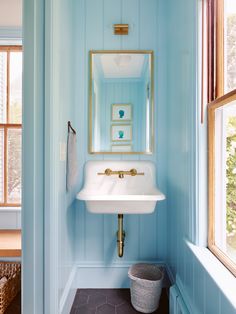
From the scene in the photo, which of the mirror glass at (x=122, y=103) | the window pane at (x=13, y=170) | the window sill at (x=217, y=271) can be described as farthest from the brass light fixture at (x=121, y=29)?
the window sill at (x=217, y=271)

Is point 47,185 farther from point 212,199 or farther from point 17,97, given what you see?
point 17,97

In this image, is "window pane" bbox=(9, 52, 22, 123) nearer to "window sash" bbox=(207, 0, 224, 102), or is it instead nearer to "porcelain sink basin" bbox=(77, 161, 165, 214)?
"porcelain sink basin" bbox=(77, 161, 165, 214)

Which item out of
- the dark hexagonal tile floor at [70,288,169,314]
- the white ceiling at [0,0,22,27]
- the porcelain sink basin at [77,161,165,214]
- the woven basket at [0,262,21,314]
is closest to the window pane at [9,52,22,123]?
the white ceiling at [0,0,22,27]

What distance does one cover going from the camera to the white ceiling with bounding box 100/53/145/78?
1.93 meters

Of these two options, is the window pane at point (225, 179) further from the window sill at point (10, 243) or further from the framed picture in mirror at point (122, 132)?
the window sill at point (10, 243)

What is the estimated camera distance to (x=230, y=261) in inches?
39.2

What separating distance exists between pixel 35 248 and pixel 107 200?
0.50 meters

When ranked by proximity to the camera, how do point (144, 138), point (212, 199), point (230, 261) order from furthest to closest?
1. point (144, 138)
2. point (212, 199)
3. point (230, 261)

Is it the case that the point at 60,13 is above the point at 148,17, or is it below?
below

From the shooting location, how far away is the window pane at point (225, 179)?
1021 mm

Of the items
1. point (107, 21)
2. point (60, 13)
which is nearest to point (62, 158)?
point (60, 13)

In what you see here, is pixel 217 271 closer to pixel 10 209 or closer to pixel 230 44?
pixel 230 44

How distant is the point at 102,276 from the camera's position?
1903 mm

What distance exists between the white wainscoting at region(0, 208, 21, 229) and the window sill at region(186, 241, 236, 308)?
67.3 inches
